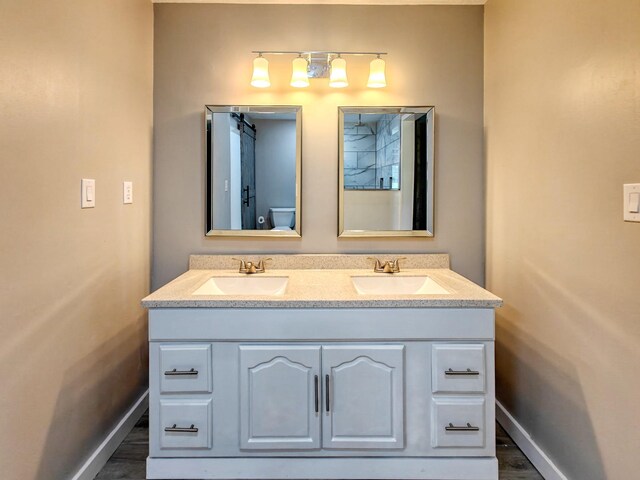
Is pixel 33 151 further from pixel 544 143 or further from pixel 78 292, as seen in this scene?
pixel 544 143

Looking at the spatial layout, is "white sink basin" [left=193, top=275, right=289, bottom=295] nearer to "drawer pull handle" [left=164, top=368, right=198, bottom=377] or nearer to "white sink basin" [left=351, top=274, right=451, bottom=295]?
"white sink basin" [left=351, top=274, right=451, bottom=295]

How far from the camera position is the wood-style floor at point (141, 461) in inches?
69.4

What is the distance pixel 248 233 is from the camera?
7.62 feet

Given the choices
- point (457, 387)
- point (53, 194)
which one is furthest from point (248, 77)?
point (457, 387)

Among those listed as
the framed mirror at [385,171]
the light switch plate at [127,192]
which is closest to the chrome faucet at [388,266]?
the framed mirror at [385,171]

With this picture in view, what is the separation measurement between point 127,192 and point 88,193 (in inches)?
13.7

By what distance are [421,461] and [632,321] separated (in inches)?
35.7

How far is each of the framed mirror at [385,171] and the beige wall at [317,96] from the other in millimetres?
51

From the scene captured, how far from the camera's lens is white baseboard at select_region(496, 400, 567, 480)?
5.53 ft

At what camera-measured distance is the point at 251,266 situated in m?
2.19

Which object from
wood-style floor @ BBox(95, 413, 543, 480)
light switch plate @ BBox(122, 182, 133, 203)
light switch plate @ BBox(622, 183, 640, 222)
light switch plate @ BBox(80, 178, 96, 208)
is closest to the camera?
light switch plate @ BBox(622, 183, 640, 222)

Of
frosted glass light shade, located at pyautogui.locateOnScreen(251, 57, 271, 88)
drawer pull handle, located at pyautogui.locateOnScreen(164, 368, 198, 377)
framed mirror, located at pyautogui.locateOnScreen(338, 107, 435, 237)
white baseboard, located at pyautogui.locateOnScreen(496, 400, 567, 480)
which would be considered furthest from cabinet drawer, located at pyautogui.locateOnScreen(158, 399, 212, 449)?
frosted glass light shade, located at pyautogui.locateOnScreen(251, 57, 271, 88)

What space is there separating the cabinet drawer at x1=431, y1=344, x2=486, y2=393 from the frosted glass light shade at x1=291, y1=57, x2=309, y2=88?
1.41 meters

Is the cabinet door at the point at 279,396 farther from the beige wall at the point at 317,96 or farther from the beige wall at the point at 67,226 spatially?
the beige wall at the point at 317,96
